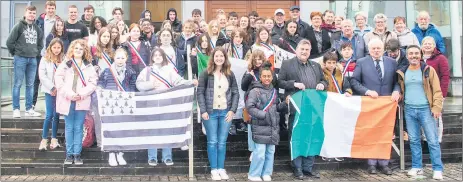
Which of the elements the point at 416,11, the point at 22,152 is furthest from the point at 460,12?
the point at 22,152

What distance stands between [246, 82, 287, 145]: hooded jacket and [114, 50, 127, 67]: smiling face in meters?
2.14

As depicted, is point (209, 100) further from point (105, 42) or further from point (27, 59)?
point (27, 59)

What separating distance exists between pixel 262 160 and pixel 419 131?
256 cm

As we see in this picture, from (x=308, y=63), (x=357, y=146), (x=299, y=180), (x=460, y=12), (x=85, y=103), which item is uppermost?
(x=460, y=12)

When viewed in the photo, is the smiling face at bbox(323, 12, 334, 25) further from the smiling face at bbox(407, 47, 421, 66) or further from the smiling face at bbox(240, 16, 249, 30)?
the smiling face at bbox(407, 47, 421, 66)

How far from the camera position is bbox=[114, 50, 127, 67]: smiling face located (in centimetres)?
792

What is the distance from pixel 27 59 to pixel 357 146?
6.59 m

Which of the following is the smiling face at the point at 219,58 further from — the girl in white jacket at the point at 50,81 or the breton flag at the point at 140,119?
the girl in white jacket at the point at 50,81

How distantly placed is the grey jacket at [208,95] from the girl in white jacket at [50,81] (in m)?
2.51

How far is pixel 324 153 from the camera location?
777 centimetres

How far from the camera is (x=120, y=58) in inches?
312

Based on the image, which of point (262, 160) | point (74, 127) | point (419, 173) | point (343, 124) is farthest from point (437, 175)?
point (74, 127)

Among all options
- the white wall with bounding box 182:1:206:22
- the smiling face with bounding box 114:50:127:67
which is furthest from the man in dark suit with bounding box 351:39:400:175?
the white wall with bounding box 182:1:206:22

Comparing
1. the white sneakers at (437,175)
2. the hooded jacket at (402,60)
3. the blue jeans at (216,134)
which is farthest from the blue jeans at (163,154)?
the white sneakers at (437,175)
